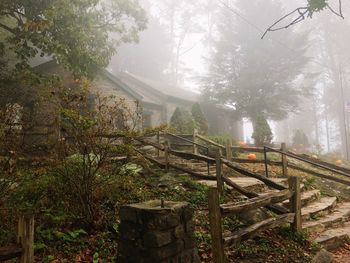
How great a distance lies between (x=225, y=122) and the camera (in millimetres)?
32531

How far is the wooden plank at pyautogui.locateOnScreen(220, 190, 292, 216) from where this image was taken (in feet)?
15.0

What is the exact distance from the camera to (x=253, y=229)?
5043 mm

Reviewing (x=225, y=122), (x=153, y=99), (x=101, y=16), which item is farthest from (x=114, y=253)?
(x=225, y=122)

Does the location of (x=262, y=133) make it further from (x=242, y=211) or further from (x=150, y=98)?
(x=242, y=211)

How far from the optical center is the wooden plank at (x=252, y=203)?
15.0ft

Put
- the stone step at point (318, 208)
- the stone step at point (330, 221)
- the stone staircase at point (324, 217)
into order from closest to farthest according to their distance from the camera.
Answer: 1. the stone staircase at point (324, 217)
2. the stone step at point (330, 221)
3. the stone step at point (318, 208)

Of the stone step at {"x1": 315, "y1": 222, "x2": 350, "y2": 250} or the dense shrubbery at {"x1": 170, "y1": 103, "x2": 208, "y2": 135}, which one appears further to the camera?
the dense shrubbery at {"x1": 170, "y1": 103, "x2": 208, "y2": 135}

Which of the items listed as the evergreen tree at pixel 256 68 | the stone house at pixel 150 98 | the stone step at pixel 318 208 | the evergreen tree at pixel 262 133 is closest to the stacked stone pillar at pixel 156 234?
the stone step at pixel 318 208

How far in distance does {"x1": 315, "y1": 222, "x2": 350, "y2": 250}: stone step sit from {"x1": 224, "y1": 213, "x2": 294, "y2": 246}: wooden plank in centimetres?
91

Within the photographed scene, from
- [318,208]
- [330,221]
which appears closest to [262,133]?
[318,208]

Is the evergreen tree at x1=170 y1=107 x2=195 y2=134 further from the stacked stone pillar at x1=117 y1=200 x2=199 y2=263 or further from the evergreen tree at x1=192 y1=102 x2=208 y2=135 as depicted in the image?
the stacked stone pillar at x1=117 y1=200 x2=199 y2=263

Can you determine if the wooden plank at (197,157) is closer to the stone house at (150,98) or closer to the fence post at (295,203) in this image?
the fence post at (295,203)

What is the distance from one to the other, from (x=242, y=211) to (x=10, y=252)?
3.18 meters

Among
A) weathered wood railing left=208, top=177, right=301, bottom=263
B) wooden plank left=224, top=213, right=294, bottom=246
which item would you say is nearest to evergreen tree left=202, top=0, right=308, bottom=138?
weathered wood railing left=208, top=177, right=301, bottom=263
